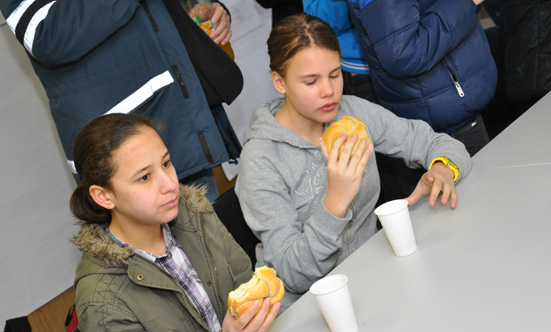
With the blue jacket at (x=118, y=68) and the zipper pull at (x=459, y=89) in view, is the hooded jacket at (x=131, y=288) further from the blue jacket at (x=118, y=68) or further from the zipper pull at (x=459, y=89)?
the zipper pull at (x=459, y=89)

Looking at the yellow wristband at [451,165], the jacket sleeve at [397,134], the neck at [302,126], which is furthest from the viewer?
the jacket sleeve at [397,134]

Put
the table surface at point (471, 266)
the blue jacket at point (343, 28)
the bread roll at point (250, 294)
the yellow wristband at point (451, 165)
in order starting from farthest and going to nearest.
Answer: the blue jacket at point (343, 28)
the yellow wristband at point (451, 165)
the bread roll at point (250, 294)
the table surface at point (471, 266)

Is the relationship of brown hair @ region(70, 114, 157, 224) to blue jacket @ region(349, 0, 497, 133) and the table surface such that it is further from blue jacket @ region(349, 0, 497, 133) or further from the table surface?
blue jacket @ region(349, 0, 497, 133)

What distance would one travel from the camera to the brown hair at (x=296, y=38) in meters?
1.87

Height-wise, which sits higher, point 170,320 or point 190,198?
point 190,198

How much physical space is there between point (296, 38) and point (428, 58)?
21.6 inches

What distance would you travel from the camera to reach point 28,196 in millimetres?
2893

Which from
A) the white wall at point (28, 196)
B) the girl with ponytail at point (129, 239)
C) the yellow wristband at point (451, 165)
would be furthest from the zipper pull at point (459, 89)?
the white wall at point (28, 196)

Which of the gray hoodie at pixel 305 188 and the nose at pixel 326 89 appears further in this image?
the nose at pixel 326 89

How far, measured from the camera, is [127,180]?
1576 mm

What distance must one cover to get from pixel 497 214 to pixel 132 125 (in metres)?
0.94

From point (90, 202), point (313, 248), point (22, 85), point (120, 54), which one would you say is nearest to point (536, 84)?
point (313, 248)

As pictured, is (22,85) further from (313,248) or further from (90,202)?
(313,248)

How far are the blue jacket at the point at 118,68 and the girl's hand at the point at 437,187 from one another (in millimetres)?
809
